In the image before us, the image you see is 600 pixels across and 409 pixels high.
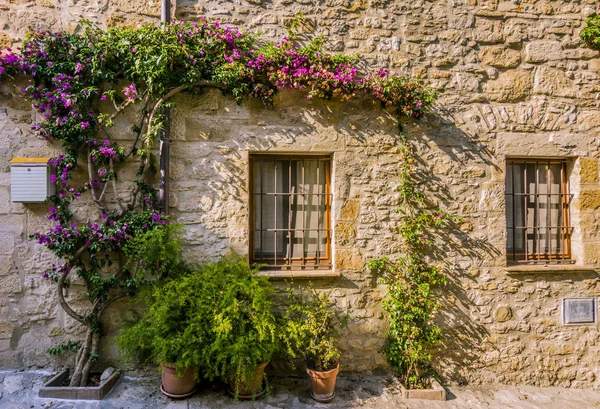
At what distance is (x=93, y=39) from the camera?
10.8ft

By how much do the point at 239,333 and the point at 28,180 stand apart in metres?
2.20

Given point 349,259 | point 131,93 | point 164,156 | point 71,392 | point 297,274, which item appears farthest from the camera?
point 349,259

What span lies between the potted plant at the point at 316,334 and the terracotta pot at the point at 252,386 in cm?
27

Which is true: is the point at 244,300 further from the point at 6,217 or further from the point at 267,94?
the point at 6,217

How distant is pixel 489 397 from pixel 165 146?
3778 mm

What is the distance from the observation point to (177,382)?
9.72 ft

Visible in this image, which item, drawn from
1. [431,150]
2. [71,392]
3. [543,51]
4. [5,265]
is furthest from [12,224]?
[543,51]

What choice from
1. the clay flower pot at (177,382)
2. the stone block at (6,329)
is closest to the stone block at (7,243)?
the stone block at (6,329)

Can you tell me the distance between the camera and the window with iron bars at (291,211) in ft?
11.9

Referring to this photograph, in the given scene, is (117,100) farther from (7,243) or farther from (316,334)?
(316,334)

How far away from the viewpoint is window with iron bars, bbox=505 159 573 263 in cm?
391

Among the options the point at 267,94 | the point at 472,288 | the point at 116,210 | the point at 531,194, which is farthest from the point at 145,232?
the point at 531,194

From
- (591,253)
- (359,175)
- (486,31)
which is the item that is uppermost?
(486,31)

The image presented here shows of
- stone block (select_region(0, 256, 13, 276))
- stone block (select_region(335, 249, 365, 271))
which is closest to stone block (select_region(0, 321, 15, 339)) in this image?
stone block (select_region(0, 256, 13, 276))
